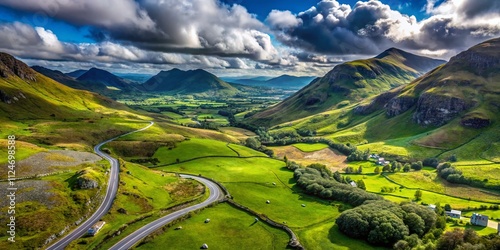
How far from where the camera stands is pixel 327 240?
322ft

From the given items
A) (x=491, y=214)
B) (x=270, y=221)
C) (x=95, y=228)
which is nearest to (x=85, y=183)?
(x=95, y=228)

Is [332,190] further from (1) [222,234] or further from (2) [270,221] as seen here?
(1) [222,234]

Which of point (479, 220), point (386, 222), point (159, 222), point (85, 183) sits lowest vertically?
point (479, 220)

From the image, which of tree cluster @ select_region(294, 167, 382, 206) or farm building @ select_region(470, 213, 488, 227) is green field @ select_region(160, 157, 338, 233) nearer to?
tree cluster @ select_region(294, 167, 382, 206)

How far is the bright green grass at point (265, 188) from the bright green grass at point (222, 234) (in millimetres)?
14512

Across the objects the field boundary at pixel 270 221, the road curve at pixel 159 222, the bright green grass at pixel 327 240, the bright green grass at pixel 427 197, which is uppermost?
the road curve at pixel 159 222

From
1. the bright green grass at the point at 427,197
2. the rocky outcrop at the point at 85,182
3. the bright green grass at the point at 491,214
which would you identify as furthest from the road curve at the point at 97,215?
the bright green grass at the point at 491,214

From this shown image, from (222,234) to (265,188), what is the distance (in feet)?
190

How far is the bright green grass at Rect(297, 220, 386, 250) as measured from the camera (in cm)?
9394

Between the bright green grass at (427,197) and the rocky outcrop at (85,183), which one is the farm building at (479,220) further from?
the rocky outcrop at (85,183)

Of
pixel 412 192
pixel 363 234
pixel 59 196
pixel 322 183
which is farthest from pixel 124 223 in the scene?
pixel 412 192

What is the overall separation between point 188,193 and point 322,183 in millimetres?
65959

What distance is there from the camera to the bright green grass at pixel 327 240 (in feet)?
308

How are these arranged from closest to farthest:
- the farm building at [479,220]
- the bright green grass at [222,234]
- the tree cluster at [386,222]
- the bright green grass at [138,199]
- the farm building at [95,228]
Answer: the farm building at [95,228], the bright green grass at [222,234], the bright green grass at [138,199], the tree cluster at [386,222], the farm building at [479,220]
